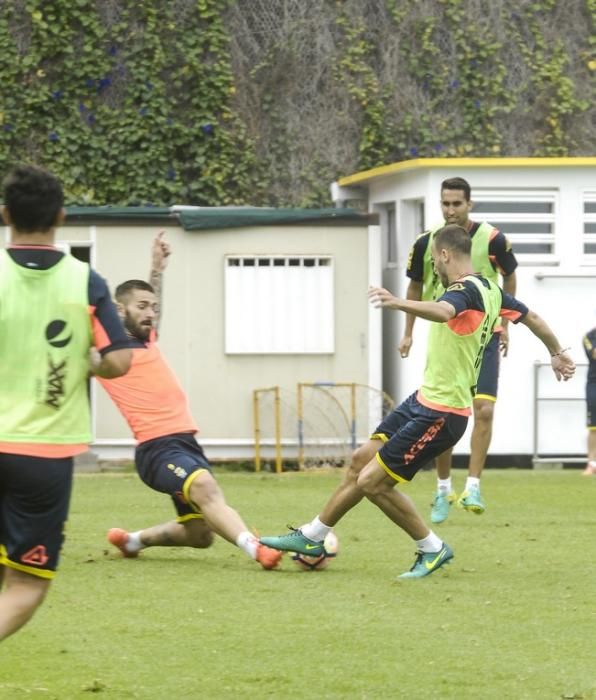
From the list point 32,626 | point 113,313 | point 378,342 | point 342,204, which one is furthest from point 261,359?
point 113,313

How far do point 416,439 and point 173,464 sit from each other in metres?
1.34

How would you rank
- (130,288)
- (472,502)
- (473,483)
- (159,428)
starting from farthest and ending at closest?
(473,483)
(472,502)
(159,428)
(130,288)

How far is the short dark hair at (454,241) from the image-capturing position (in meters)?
9.29

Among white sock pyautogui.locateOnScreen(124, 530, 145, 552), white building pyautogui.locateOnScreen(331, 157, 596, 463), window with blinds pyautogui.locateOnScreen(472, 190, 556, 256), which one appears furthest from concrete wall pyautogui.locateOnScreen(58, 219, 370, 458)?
white sock pyautogui.locateOnScreen(124, 530, 145, 552)

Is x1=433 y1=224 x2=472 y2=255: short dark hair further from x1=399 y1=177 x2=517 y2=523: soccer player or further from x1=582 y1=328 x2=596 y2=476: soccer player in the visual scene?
x1=582 y1=328 x2=596 y2=476: soccer player

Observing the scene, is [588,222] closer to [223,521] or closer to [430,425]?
[430,425]

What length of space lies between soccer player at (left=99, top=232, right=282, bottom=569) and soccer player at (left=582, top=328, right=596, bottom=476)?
855 centimetres

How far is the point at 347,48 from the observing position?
22.5 m

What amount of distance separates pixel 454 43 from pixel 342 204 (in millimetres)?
3195

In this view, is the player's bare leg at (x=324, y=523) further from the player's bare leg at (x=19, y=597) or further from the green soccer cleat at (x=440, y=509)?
the player's bare leg at (x=19, y=597)

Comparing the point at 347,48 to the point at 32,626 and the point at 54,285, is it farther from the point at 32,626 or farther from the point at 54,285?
the point at 54,285

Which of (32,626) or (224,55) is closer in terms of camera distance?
(32,626)

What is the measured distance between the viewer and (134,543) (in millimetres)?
10109

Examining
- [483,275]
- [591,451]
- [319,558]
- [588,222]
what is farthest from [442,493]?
[588,222]
